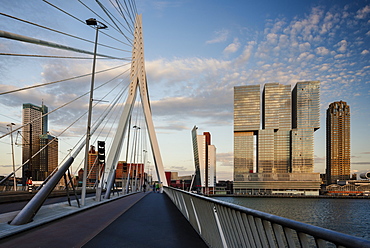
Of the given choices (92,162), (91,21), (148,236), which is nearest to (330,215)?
(91,21)

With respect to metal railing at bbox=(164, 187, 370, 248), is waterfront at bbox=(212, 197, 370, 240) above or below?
below

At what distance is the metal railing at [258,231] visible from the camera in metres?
2.34

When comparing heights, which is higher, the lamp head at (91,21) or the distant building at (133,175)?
the lamp head at (91,21)

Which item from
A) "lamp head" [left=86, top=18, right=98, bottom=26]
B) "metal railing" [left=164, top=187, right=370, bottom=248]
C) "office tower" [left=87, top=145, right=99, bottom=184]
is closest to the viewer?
"metal railing" [left=164, top=187, right=370, bottom=248]

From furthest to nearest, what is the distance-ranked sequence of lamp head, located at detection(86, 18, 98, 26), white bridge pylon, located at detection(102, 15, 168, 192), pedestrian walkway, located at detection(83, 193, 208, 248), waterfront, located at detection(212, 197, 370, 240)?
1. waterfront, located at detection(212, 197, 370, 240)
2. white bridge pylon, located at detection(102, 15, 168, 192)
3. lamp head, located at detection(86, 18, 98, 26)
4. pedestrian walkway, located at detection(83, 193, 208, 248)

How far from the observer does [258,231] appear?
3.81 metres

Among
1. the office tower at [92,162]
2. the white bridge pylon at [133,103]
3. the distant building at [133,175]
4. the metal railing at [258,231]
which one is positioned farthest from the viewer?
the distant building at [133,175]

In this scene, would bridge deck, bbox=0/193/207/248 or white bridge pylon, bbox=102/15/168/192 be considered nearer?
bridge deck, bbox=0/193/207/248

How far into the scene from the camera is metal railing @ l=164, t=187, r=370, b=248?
92.3 inches

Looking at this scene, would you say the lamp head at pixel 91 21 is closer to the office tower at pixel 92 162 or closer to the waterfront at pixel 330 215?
the office tower at pixel 92 162

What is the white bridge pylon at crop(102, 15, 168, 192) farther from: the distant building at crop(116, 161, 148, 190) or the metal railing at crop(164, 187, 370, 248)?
the metal railing at crop(164, 187, 370, 248)

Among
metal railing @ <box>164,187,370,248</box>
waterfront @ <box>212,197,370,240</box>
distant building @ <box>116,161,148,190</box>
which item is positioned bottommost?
waterfront @ <box>212,197,370,240</box>

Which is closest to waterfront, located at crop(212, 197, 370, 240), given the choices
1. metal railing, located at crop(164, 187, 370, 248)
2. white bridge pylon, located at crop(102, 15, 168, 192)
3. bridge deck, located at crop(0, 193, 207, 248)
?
white bridge pylon, located at crop(102, 15, 168, 192)

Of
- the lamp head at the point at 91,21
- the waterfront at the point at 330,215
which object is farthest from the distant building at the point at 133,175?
the waterfront at the point at 330,215
